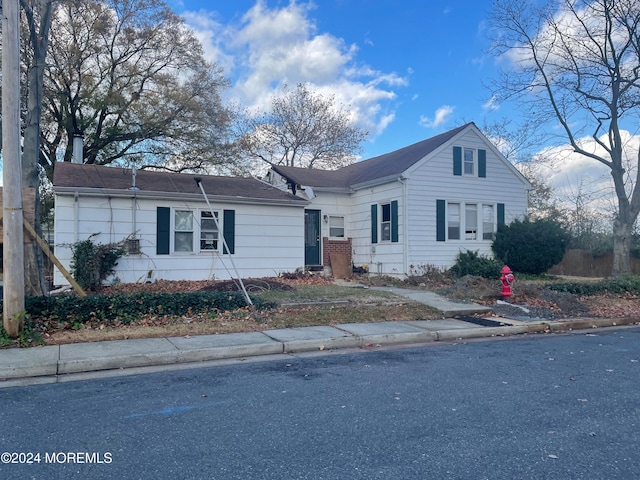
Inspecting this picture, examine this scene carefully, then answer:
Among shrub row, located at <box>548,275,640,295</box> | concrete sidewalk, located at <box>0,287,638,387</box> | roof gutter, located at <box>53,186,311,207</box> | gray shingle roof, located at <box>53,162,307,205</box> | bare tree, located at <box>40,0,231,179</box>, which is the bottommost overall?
concrete sidewalk, located at <box>0,287,638,387</box>

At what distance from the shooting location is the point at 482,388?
556 centimetres

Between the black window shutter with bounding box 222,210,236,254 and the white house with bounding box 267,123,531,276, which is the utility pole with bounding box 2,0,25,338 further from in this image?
the white house with bounding box 267,123,531,276

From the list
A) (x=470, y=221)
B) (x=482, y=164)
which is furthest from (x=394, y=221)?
(x=482, y=164)

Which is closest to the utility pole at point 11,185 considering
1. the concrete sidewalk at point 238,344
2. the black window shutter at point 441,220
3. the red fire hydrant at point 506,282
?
the concrete sidewalk at point 238,344

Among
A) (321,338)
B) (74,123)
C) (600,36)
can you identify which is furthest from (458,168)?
(74,123)

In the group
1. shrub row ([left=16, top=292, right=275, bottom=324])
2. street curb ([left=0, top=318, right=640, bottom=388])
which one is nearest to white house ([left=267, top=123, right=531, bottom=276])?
street curb ([left=0, top=318, right=640, bottom=388])

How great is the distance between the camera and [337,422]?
14.5ft

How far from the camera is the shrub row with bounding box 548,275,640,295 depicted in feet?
44.5

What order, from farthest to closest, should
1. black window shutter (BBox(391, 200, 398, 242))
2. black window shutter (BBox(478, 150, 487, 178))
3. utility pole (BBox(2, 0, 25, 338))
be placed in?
black window shutter (BBox(478, 150, 487, 178)), black window shutter (BBox(391, 200, 398, 242)), utility pole (BBox(2, 0, 25, 338))

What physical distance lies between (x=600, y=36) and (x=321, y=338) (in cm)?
1735

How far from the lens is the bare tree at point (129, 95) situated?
21922 millimetres

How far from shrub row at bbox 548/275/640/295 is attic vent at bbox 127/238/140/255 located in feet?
39.7

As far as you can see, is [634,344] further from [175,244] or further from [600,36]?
[600,36]

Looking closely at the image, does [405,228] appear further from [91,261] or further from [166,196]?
[91,261]
